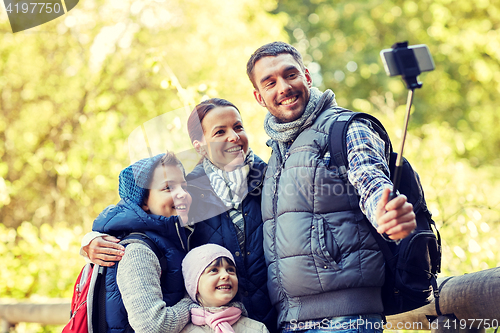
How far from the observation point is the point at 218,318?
2135 millimetres

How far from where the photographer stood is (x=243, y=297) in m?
2.30

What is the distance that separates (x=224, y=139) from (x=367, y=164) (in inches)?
37.7

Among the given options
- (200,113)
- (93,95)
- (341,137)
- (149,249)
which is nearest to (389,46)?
(93,95)

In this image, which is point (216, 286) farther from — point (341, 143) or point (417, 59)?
point (417, 59)

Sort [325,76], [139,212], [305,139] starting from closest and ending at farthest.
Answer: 1. [305,139]
2. [139,212]
3. [325,76]

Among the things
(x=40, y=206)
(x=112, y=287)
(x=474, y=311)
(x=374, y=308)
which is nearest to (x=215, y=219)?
(x=112, y=287)

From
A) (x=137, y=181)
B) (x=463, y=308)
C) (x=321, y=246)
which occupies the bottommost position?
(x=463, y=308)

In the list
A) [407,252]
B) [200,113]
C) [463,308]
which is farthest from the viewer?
[200,113]

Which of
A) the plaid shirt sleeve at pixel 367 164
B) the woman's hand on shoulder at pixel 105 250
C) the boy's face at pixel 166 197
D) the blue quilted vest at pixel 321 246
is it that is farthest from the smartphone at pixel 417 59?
the woman's hand on shoulder at pixel 105 250

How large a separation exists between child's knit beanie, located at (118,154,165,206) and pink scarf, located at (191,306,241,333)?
0.63m

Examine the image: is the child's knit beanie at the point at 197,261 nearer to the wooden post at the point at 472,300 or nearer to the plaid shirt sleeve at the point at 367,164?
the plaid shirt sleeve at the point at 367,164

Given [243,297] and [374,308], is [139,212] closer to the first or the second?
[243,297]

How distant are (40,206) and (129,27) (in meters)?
3.24

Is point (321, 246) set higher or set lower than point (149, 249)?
lower
